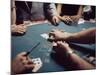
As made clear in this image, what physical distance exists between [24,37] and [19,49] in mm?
109

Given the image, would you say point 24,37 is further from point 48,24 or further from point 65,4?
point 65,4

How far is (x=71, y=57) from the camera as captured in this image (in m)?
1.71

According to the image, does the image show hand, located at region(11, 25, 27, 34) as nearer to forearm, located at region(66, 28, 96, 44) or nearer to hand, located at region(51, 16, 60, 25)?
hand, located at region(51, 16, 60, 25)

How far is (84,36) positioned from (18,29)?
2.07ft

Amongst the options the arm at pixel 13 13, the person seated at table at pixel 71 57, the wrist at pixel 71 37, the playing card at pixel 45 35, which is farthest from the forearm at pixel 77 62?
the arm at pixel 13 13

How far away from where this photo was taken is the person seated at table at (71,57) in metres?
1.67

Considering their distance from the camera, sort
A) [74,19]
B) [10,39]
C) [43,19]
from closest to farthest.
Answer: [10,39], [43,19], [74,19]

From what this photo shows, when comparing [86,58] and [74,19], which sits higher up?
[74,19]

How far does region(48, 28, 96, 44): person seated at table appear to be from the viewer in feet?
5.46

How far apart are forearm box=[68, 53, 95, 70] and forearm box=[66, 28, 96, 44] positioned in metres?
0.14

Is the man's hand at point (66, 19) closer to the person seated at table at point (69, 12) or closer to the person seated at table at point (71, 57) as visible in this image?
the person seated at table at point (69, 12)

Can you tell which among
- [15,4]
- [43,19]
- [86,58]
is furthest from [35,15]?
[86,58]

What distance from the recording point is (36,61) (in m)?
1.59

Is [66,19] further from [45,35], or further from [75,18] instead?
[45,35]
